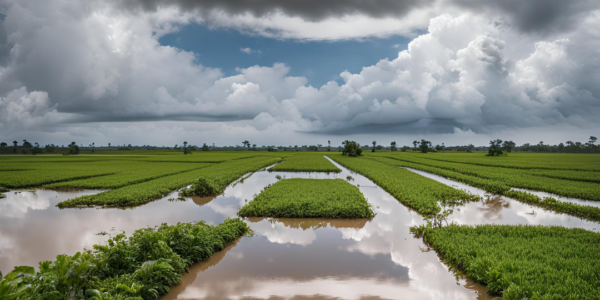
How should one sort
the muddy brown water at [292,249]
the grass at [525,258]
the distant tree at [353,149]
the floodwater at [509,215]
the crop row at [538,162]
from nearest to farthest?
the grass at [525,258] < the muddy brown water at [292,249] < the floodwater at [509,215] < the crop row at [538,162] < the distant tree at [353,149]

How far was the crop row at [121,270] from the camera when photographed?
4.72 meters

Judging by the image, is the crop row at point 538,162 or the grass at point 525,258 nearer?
the grass at point 525,258

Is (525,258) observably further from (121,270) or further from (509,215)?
(121,270)

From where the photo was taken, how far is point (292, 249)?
899cm

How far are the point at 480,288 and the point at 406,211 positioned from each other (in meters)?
7.45

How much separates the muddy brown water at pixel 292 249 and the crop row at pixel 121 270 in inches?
18.2

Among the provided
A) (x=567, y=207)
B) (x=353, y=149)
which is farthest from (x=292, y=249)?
(x=353, y=149)

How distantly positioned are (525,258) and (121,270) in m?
9.82

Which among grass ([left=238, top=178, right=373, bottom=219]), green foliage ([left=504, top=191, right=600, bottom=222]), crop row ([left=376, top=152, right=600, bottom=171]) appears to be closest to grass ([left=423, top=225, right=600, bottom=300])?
grass ([left=238, top=178, right=373, bottom=219])

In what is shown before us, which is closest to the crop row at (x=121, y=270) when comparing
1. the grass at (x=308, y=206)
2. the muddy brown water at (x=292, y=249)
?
the muddy brown water at (x=292, y=249)

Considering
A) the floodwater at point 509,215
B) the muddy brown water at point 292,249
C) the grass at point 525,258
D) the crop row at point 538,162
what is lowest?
the floodwater at point 509,215

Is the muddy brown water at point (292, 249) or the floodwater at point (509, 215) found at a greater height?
the muddy brown water at point (292, 249)

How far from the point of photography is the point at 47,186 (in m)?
21.9

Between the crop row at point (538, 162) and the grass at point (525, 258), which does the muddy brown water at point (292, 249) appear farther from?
the crop row at point (538, 162)
